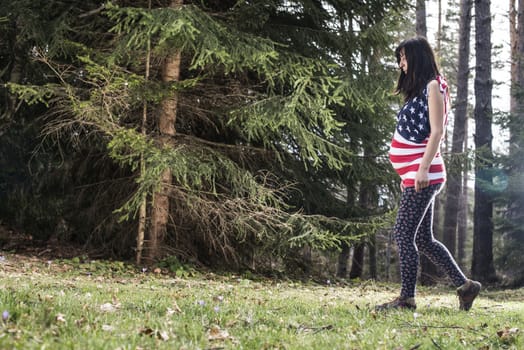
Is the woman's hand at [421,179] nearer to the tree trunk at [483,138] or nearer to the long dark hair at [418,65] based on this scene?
the long dark hair at [418,65]

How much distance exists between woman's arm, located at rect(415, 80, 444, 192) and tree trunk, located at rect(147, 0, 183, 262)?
5684 mm

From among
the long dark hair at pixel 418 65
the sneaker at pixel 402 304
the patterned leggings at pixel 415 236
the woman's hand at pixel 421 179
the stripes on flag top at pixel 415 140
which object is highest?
the long dark hair at pixel 418 65

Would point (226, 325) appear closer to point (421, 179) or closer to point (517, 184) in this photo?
point (421, 179)

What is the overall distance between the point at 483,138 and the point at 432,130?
11270 mm

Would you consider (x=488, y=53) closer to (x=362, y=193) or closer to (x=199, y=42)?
(x=362, y=193)

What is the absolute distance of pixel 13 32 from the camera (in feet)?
33.0

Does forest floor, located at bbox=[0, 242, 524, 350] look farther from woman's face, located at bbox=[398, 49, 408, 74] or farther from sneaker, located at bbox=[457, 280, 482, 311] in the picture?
woman's face, located at bbox=[398, 49, 408, 74]

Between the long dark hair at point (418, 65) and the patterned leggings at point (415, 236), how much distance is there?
0.85 m

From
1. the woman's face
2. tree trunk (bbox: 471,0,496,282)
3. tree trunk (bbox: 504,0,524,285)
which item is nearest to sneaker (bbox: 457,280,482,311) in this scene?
the woman's face

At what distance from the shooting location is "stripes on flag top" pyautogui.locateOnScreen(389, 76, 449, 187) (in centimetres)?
443

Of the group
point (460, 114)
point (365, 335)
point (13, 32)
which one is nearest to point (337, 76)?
point (13, 32)

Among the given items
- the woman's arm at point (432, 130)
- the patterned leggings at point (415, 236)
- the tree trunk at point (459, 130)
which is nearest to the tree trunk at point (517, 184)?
the tree trunk at point (459, 130)

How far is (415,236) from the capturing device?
15.2ft

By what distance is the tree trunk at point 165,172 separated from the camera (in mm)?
9352
